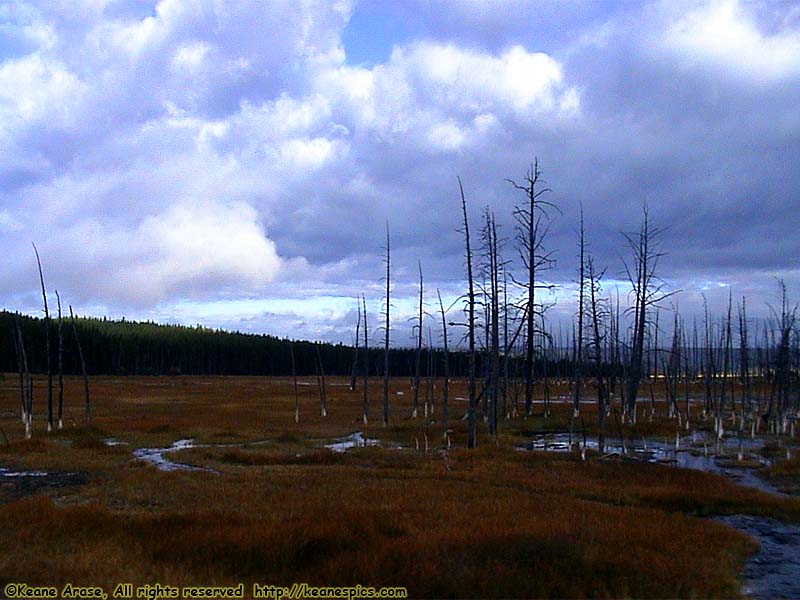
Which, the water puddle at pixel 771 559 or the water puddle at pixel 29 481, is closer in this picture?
the water puddle at pixel 771 559

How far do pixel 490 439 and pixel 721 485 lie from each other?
13.1m

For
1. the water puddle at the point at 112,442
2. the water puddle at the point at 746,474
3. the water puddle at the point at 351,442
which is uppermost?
the water puddle at the point at 746,474

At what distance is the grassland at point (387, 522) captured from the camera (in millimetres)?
11000

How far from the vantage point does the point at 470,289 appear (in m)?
30.8

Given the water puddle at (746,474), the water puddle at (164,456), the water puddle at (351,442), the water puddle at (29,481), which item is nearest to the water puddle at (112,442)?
the water puddle at (164,456)

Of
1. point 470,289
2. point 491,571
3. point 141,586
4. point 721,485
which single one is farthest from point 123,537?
point 470,289

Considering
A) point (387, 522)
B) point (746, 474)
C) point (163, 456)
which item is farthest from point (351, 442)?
point (387, 522)

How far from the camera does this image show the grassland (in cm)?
1100

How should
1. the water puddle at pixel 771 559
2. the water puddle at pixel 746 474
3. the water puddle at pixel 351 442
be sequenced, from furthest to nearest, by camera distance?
the water puddle at pixel 351 442 → the water puddle at pixel 746 474 → the water puddle at pixel 771 559

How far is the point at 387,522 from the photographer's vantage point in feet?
46.1

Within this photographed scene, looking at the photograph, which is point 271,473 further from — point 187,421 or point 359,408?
point 359,408

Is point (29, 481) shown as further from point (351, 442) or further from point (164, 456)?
point (351, 442)

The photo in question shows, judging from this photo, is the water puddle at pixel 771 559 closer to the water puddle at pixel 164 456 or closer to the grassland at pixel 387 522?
the grassland at pixel 387 522

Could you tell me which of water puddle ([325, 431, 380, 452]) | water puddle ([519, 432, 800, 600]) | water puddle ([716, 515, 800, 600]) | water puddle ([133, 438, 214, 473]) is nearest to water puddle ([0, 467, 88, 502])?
water puddle ([133, 438, 214, 473])
